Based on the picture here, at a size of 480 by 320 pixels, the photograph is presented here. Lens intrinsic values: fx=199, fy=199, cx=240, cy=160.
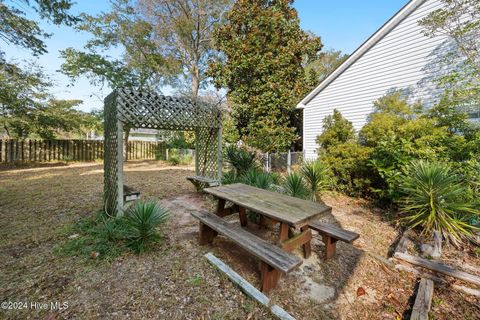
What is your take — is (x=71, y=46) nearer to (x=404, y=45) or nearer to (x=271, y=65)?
(x=271, y=65)

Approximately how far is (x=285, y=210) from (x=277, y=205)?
0.63ft

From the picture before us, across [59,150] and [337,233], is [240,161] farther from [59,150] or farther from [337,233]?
[59,150]

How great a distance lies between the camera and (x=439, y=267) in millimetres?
2561

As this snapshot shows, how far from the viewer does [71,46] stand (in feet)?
37.4

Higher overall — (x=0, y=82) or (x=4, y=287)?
(x=0, y=82)

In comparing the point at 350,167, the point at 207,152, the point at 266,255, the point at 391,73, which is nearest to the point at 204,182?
the point at 207,152

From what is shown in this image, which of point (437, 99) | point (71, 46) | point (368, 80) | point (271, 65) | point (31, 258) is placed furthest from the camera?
point (71, 46)

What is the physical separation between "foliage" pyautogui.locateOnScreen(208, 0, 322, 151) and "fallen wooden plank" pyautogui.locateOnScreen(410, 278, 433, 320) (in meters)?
8.56

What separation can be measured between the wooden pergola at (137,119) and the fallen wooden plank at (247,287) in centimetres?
210

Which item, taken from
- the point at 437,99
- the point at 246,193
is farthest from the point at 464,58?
the point at 246,193

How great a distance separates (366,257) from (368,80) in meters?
6.21

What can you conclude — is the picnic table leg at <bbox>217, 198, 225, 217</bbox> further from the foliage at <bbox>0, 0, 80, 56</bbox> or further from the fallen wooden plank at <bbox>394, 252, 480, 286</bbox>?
the foliage at <bbox>0, 0, 80, 56</bbox>

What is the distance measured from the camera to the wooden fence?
406 inches

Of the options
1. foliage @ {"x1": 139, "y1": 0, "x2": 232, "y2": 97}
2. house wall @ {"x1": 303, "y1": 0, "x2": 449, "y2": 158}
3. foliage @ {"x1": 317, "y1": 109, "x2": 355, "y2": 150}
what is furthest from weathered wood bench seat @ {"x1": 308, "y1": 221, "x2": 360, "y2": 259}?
foliage @ {"x1": 139, "y1": 0, "x2": 232, "y2": 97}
